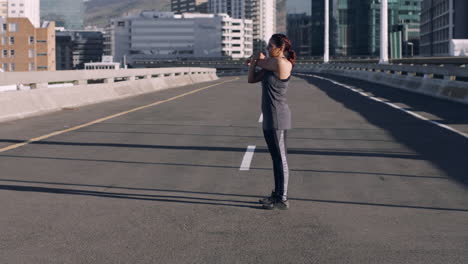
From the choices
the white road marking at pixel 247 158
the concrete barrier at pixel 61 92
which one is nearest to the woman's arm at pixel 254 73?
the white road marking at pixel 247 158

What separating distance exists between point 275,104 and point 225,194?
1.23 m

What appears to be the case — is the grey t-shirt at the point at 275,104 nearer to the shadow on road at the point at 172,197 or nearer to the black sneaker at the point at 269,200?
the black sneaker at the point at 269,200

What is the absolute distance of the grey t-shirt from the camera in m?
7.54

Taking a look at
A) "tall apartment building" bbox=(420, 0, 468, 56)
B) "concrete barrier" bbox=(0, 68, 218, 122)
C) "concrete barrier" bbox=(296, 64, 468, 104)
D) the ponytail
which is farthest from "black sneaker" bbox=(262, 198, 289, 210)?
"tall apartment building" bbox=(420, 0, 468, 56)

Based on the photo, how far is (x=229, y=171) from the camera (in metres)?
9.71

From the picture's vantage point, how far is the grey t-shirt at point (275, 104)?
24.7 ft

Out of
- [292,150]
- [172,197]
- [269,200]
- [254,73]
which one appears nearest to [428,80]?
[292,150]

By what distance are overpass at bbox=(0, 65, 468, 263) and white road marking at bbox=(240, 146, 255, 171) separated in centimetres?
14

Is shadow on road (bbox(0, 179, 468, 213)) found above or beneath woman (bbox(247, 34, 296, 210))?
beneath

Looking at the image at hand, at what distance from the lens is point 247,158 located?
35.8 ft

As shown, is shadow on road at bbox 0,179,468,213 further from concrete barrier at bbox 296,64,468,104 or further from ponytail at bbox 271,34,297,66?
concrete barrier at bbox 296,64,468,104

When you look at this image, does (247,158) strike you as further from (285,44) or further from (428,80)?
(428,80)

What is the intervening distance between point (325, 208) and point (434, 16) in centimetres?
16674

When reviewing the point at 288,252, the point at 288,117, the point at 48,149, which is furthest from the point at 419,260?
the point at 48,149
